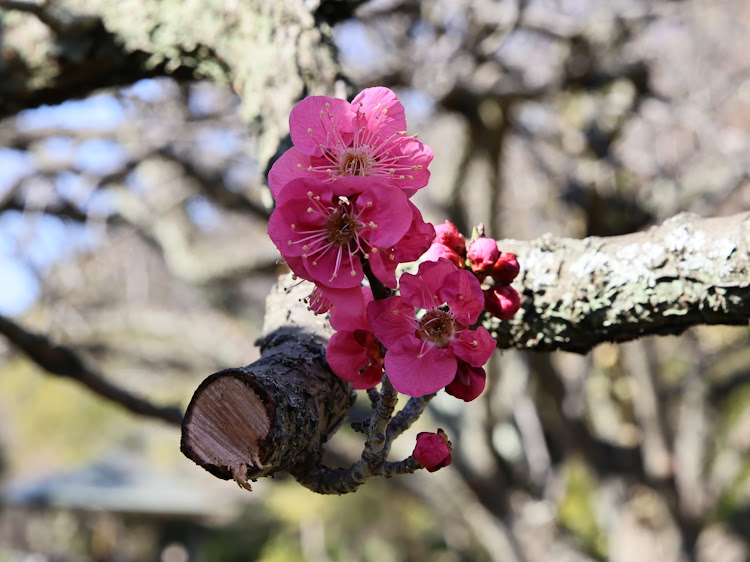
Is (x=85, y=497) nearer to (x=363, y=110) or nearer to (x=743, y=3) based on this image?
(x=743, y=3)

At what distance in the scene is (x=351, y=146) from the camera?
0.97 meters

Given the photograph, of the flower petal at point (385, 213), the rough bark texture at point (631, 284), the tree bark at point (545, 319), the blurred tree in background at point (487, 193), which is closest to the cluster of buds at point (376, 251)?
the flower petal at point (385, 213)

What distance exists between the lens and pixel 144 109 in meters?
3.79

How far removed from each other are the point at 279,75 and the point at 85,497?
44.3ft

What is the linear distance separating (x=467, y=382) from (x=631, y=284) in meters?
0.43

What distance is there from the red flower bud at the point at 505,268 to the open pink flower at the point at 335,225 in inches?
9.9

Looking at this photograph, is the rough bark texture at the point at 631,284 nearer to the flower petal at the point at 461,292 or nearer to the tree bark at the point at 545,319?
the tree bark at the point at 545,319

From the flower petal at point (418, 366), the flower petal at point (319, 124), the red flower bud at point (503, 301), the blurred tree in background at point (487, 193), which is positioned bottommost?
the blurred tree in background at point (487, 193)

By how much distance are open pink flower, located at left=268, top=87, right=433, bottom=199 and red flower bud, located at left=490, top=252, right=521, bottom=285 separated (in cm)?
19

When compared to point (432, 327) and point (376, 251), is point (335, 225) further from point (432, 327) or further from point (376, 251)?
point (432, 327)

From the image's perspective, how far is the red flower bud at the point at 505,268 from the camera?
41.9 inches

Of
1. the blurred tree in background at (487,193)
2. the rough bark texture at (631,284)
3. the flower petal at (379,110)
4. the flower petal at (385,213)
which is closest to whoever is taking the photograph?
the flower petal at (385,213)

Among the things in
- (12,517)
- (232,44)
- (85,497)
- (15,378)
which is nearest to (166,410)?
(232,44)

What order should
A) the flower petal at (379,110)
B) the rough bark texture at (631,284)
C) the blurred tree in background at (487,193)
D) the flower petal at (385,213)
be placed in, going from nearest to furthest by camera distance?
the flower petal at (385,213) < the flower petal at (379,110) < the rough bark texture at (631,284) < the blurred tree in background at (487,193)
